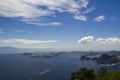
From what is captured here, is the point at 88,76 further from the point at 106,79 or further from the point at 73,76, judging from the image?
the point at 106,79

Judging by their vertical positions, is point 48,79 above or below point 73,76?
below

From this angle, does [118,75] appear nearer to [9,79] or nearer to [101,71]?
[101,71]

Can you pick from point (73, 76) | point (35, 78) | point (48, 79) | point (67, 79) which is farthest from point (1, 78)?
point (73, 76)

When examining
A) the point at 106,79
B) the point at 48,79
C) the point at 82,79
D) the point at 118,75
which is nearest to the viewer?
the point at 118,75

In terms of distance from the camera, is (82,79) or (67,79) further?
(67,79)

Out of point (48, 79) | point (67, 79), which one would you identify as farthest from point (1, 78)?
point (67, 79)

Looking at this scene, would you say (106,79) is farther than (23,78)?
No

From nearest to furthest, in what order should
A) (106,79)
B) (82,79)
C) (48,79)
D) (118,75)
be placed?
1. (118,75)
2. (106,79)
3. (82,79)
4. (48,79)

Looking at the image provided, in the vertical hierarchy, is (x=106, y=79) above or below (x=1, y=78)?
above
